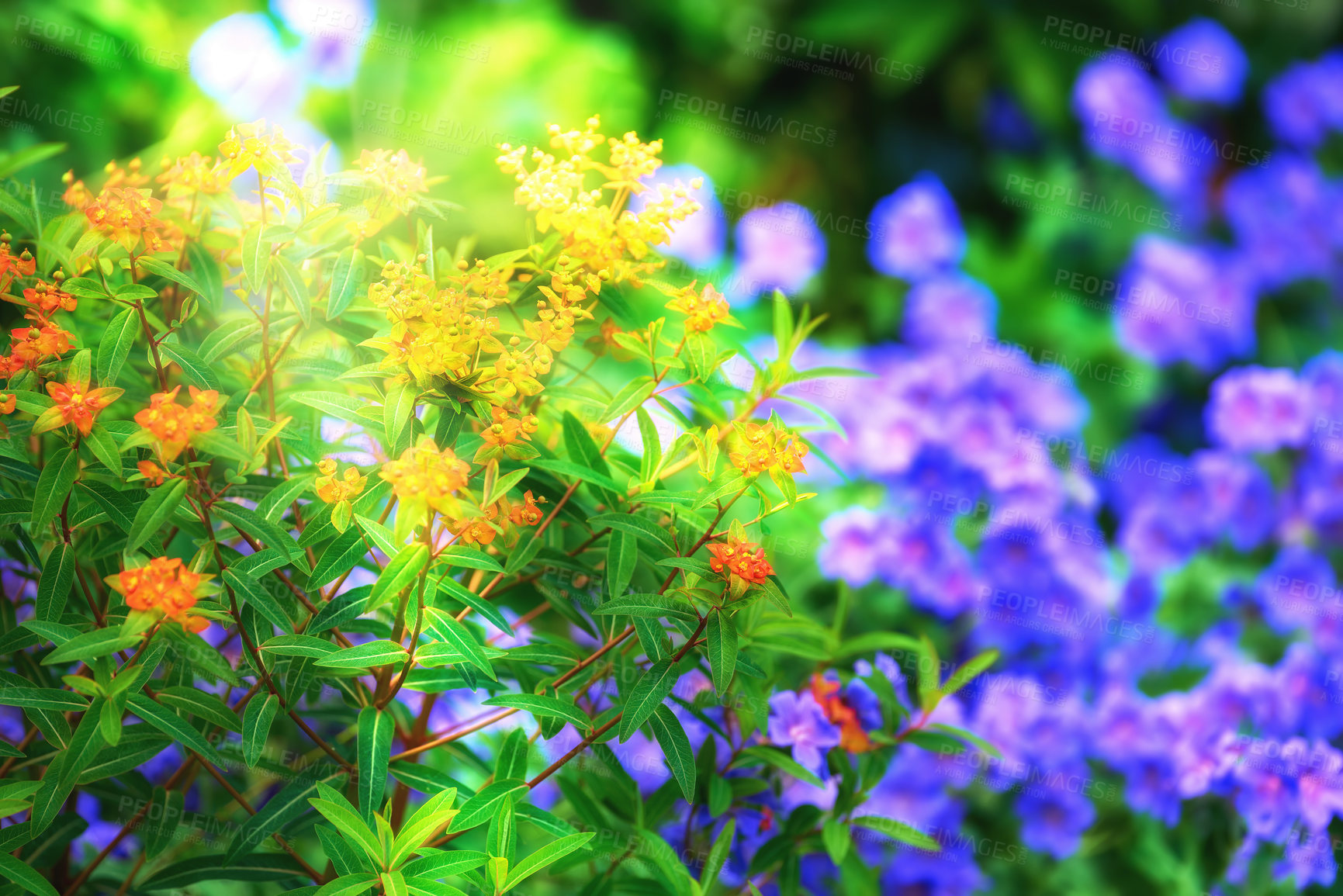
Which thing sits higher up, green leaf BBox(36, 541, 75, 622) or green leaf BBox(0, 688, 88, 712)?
green leaf BBox(36, 541, 75, 622)

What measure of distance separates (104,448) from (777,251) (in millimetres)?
2312

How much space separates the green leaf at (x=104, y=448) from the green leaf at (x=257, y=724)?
231mm

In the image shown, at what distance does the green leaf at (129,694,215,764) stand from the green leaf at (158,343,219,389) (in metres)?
0.28

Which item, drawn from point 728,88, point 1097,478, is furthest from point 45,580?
point 728,88

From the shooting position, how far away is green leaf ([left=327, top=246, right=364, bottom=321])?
864mm

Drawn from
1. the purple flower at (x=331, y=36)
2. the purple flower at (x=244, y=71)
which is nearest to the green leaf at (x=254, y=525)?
the purple flower at (x=244, y=71)

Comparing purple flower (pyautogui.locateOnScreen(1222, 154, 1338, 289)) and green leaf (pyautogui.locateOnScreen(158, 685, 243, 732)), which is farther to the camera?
purple flower (pyautogui.locateOnScreen(1222, 154, 1338, 289))

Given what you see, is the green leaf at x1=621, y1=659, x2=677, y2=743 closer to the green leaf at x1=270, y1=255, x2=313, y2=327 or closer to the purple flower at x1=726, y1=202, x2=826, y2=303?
the green leaf at x1=270, y1=255, x2=313, y2=327

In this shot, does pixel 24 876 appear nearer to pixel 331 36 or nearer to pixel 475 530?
pixel 475 530

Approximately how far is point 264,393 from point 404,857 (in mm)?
480

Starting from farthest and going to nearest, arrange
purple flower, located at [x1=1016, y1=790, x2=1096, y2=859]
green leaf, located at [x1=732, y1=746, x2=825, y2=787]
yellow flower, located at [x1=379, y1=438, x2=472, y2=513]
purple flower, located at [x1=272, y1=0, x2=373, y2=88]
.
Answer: purple flower, located at [x1=272, y1=0, x2=373, y2=88], purple flower, located at [x1=1016, y1=790, x2=1096, y2=859], green leaf, located at [x1=732, y1=746, x2=825, y2=787], yellow flower, located at [x1=379, y1=438, x2=472, y2=513]

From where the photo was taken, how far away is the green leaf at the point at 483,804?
2.88 ft

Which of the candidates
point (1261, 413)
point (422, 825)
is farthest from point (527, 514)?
point (1261, 413)

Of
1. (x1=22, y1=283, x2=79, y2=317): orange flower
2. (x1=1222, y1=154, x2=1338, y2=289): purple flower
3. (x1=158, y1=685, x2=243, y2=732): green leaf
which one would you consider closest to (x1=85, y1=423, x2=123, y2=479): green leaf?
(x1=22, y1=283, x2=79, y2=317): orange flower
